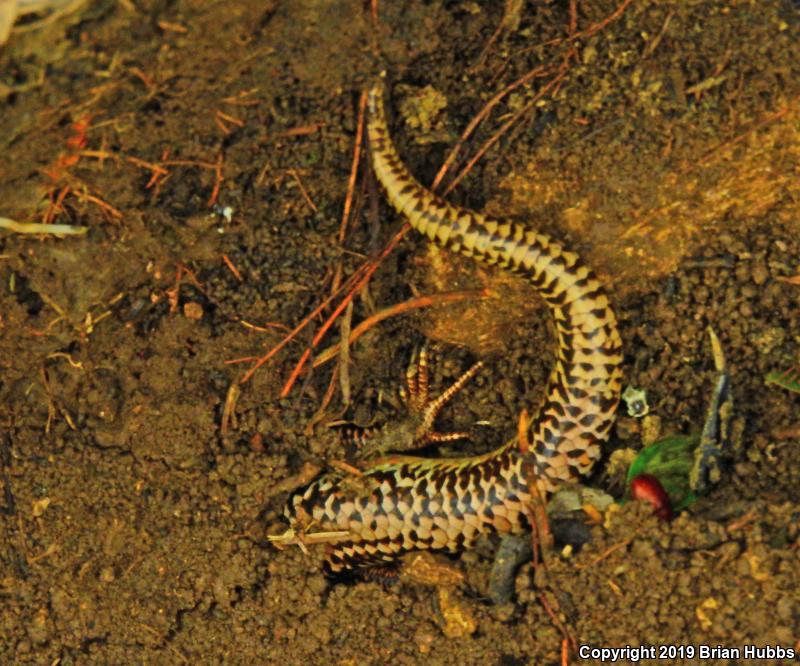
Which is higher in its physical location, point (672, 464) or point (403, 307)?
point (403, 307)

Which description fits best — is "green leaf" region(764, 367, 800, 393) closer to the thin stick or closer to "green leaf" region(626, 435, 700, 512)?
"green leaf" region(626, 435, 700, 512)

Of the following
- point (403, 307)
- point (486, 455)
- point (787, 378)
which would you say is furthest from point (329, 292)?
point (787, 378)

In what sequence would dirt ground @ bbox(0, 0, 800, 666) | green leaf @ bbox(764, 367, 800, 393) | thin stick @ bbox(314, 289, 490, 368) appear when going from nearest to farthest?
dirt ground @ bbox(0, 0, 800, 666)
green leaf @ bbox(764, 367, 800, 393)
thin stick @ bbox(314, 289, 490, 368)

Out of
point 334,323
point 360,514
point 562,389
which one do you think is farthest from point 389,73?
point 360,514

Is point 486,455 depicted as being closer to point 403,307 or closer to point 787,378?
point 403,307

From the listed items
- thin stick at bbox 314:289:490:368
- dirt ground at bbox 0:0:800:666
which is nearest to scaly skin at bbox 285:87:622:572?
dirt ground at bbox 0:0:800:666

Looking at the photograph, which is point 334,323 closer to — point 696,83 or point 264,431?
point 264,431
